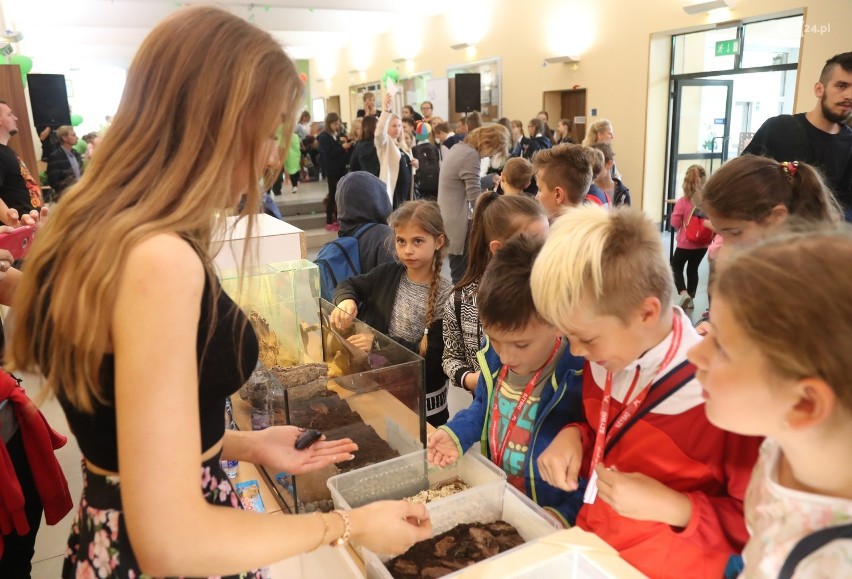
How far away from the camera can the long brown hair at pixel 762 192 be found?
1782 millimetres

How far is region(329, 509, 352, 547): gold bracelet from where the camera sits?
89cm

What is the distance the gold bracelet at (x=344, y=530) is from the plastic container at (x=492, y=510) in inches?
9.9

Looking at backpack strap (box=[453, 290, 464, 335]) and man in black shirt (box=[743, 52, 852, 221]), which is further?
man in black shirt (box=[743, 52, 852, 221])

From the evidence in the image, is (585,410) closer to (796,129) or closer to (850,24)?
(796,129)

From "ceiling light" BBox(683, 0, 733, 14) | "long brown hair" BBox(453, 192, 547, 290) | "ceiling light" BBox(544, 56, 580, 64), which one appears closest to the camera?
"long brown hair" BBox(453, 192, 547, 290)

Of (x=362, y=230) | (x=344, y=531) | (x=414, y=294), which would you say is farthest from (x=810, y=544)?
(x=362, y=230)

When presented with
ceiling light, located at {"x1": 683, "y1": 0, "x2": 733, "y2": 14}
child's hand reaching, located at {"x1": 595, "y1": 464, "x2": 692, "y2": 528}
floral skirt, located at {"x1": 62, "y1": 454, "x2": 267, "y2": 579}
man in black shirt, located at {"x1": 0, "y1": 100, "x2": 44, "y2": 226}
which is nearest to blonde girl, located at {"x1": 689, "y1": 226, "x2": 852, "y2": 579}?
child's hand reaching, located at {"x1": 595, "y1": 464, "x2": 692, "y2": 528}

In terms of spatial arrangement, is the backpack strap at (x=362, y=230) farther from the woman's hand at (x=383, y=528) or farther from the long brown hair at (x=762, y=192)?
the woman's hand at (x=383, y=528)

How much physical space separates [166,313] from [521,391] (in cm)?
93

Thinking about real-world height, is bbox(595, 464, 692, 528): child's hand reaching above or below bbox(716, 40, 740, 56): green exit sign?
below

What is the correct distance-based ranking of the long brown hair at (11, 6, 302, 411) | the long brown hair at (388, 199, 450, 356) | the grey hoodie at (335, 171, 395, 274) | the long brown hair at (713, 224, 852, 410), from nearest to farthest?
the long brown hair at (713, 224, 852, 410), the long brown hair at (11, 6, 302, 411), the long brown hair at (388, 199, 450, 356), the grey hoodie at (335, 171, 395, 274)

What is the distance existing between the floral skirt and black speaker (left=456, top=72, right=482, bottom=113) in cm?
1006

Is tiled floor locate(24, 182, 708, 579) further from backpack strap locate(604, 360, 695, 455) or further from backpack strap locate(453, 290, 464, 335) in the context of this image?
backpack strap locate(453, 290, 464, 335)

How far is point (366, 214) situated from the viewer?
3.03 metres
